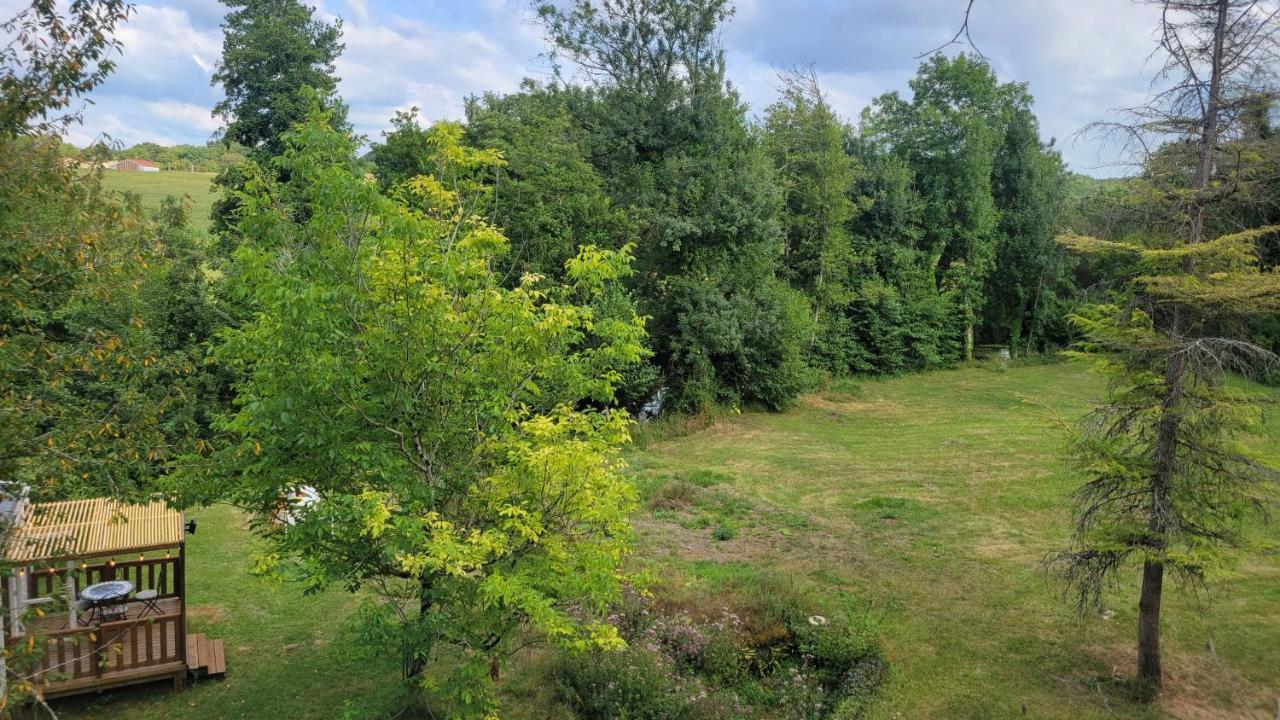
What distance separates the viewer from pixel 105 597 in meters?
8.70

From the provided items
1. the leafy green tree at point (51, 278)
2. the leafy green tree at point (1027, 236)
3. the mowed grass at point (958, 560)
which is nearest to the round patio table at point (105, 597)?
the leafy green tree at point (51, 278)

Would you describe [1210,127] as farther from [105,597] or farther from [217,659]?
[105,597]

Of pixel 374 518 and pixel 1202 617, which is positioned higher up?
pixel 374 518

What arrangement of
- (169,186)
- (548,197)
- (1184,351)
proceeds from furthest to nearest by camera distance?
(169,186)
(548,197)
(1184,351)

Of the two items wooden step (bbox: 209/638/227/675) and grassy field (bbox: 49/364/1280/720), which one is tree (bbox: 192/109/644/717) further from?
wooden step (bbox: 209/638/227/675)

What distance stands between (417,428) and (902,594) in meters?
8.25

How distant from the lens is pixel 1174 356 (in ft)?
27.2

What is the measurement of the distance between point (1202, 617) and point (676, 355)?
14747 mm

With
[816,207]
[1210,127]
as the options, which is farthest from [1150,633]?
[816,207]

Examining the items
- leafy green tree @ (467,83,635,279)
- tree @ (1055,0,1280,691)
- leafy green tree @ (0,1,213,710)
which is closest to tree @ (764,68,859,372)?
leafy green tree @ (467,83,635,279)

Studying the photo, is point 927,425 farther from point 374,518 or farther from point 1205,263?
point 374,518

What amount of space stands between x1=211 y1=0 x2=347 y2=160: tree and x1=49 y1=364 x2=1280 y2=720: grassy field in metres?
12.8

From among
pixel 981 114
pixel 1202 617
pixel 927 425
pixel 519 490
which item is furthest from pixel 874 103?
pixel 519 490

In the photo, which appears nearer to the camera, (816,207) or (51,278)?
(51,278)
